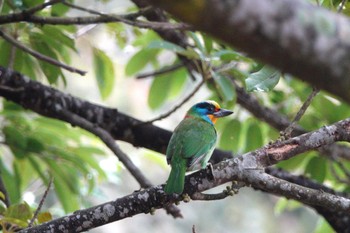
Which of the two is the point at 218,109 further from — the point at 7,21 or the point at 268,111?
the point at 7,21

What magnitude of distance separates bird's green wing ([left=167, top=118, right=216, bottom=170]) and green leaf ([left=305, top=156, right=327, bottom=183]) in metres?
0.80

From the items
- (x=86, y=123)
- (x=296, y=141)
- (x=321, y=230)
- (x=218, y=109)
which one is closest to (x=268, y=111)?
(x=218, y=109)

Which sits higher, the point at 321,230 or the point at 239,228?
the point at 321,230

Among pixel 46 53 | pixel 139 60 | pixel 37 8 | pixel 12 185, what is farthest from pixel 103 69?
pixel 37 8

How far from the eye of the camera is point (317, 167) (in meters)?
4.45

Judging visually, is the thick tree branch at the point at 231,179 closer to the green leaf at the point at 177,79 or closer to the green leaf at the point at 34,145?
the green leaf at the point at 34,145

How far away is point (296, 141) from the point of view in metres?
2.80

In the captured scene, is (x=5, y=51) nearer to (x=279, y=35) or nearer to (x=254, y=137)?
(x=254, y=137)

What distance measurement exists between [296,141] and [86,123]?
4.96 ft

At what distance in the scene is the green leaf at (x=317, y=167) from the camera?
4.44 m

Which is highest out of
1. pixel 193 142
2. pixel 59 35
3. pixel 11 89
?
pixel 59 35

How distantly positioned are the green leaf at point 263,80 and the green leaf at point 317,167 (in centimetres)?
164

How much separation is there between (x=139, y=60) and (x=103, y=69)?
35 cm

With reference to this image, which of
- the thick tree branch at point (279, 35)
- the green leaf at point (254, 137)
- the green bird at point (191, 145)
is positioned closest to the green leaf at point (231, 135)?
the green leaf at point (254, 137)
